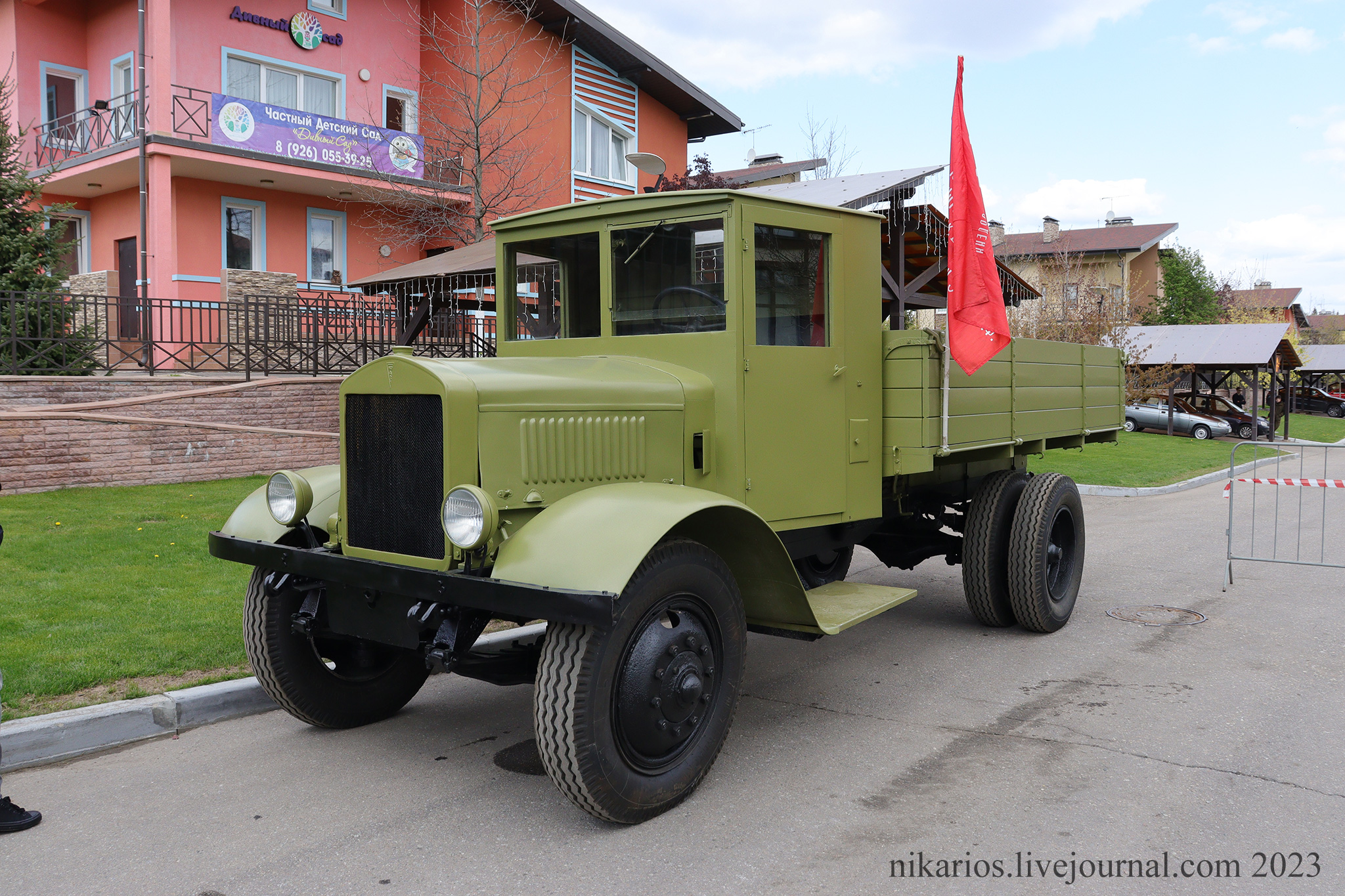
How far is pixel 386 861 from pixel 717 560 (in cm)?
161

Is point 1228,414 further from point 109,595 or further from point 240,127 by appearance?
point 109,595

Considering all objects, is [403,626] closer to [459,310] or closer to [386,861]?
[386,861]

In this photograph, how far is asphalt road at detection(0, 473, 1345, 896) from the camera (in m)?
3.22

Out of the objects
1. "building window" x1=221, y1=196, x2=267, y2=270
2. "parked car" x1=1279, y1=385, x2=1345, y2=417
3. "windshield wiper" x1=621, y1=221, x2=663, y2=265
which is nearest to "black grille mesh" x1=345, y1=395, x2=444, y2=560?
"windshield wiper" x1=621, y1=221, x2=663, y2=265

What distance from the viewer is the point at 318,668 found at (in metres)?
4.50

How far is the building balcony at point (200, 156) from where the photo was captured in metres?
16.9

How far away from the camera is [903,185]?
9.45 m

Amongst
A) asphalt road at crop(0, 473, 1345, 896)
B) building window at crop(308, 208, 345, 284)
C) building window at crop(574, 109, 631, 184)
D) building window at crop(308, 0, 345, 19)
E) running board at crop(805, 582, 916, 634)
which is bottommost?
asphalt road at crop(0, 473, 1345, 896)

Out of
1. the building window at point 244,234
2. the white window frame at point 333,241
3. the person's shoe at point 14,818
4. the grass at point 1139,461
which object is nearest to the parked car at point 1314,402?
the grass at point 1139,461

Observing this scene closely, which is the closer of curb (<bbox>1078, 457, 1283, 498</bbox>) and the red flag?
the red flag

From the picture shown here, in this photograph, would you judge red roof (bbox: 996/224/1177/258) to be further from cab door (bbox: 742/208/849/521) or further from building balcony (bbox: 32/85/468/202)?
cab door (bbox: 742/208/849/521)

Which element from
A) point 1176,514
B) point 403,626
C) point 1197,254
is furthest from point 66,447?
point 1197,254

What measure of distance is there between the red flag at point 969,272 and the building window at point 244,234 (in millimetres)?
16635

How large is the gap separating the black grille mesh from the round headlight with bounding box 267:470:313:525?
0.95ft
